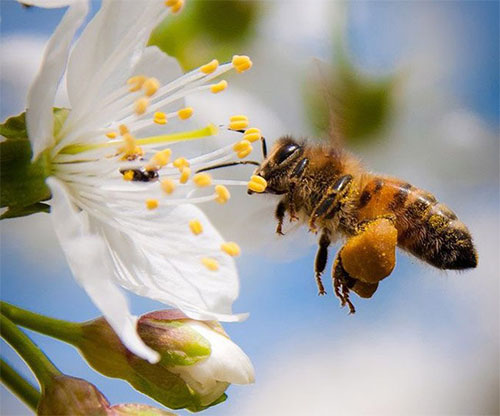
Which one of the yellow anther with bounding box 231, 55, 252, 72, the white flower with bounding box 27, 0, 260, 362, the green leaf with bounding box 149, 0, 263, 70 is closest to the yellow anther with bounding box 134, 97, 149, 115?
the white flower with bounding box 27, 0, 260, 362

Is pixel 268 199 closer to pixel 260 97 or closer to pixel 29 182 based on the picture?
pixel 29 182

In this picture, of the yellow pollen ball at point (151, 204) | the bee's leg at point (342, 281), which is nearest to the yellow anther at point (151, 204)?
the yellow pollen ball at point (151, 204)

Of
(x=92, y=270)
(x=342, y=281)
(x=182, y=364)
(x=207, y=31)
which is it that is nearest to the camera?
(x=92, y=270)

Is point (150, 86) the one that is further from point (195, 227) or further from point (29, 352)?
point (29, 352)

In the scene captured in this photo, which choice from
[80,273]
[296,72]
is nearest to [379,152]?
[296,72]

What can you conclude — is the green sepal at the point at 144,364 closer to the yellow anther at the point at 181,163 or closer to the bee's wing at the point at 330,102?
the yellow anther at the point at 181,163

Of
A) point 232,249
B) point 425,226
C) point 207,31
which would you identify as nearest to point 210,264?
point 232,249
